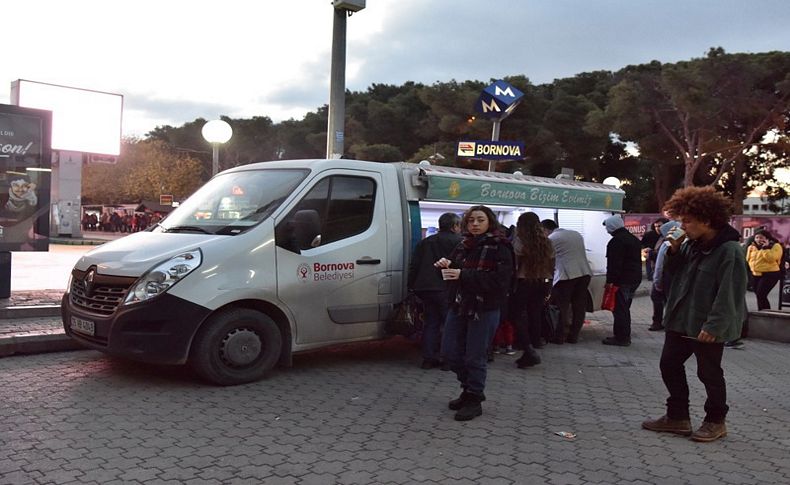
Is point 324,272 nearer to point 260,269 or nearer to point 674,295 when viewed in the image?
point 260,269

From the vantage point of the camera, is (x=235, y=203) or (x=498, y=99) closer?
(x=235, y=203)

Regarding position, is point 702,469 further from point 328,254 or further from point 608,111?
point 608,111

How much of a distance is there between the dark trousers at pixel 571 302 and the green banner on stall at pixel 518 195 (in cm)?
112

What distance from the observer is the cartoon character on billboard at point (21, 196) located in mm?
8969

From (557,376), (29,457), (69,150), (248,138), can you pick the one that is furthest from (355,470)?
(248,138)

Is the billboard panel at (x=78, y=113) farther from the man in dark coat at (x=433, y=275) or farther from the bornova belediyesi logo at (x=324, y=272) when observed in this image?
the man in dark coat at (x=433, y=275)

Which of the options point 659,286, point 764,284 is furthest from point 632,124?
point 659,286

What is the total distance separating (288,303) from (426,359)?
161 centimetres

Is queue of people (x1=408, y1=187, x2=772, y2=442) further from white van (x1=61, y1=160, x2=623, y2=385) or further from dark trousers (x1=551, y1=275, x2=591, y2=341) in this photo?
dark trousers (x1=551, y1=275, x2=591, y2=341)

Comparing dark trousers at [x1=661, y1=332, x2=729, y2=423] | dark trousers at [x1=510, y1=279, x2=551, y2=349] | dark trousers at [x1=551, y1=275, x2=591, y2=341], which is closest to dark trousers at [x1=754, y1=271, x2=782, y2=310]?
dark trousers at [x1=551, y1=275, x2=591, y2=341]

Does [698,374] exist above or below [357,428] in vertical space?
above

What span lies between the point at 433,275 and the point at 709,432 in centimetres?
275

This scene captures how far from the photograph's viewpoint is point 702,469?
403 cm

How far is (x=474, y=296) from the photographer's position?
15.8 ft
